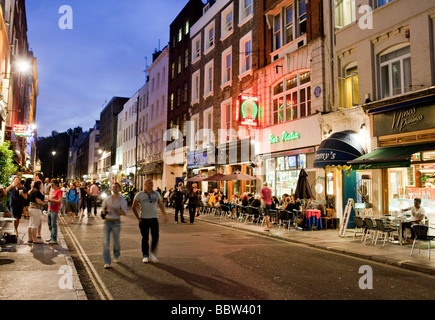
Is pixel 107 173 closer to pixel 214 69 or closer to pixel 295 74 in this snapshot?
pixel 214 69

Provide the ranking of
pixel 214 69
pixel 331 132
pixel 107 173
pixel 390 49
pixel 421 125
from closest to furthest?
1. pixel 421 125
2. pixel 390 49
3. pixel 331 132
4. pixel 214 69
5. pixel 107 173

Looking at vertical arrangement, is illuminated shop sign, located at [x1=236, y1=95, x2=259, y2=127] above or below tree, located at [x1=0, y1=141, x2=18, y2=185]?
above

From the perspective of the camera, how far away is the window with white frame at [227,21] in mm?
26922

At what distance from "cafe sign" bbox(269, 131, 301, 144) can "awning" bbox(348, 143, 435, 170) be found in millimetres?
5464

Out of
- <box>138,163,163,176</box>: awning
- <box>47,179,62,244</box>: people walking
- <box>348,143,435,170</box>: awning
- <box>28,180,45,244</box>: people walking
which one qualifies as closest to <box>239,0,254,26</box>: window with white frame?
<box>348,143,435,170</box>: awning

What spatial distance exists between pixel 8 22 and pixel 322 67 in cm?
2057

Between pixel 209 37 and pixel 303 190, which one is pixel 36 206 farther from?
pixel 209 37

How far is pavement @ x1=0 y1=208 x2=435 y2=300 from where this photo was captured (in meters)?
5.54

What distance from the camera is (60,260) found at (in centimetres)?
791

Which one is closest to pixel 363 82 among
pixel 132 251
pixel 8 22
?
pixel 132 251

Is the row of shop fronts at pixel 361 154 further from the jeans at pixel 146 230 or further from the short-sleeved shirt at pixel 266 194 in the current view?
the jeans at pixel 146 230

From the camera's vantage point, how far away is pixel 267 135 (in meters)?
21.4

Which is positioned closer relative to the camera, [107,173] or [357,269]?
[357,269]

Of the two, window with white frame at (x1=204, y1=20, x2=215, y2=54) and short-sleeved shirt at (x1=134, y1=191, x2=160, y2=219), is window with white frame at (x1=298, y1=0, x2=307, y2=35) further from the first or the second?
short-sleeved shirt at (x1=134, y1=191, x2=160, y2=219)
